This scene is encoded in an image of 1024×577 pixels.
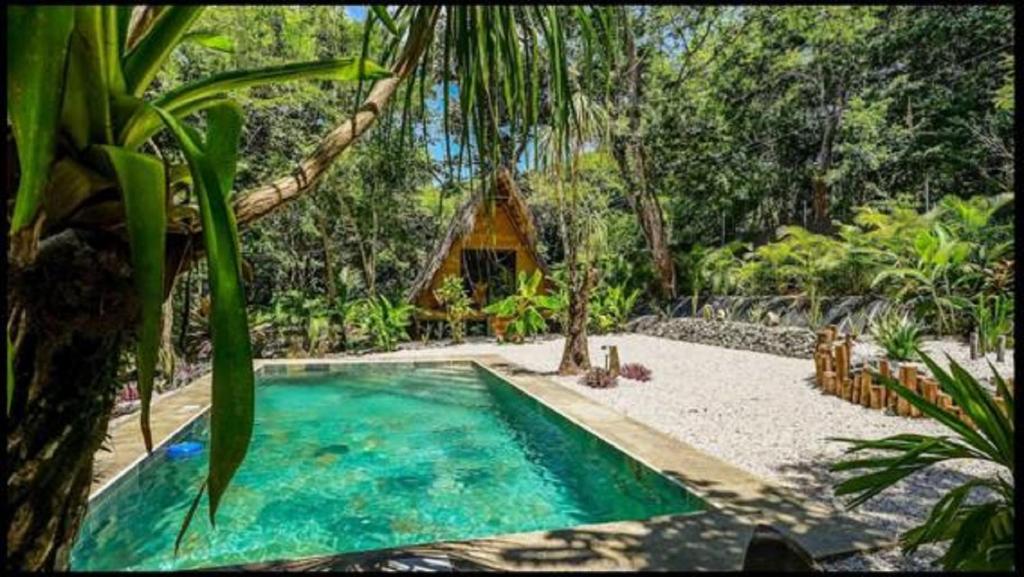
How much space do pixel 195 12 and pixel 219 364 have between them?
68cm

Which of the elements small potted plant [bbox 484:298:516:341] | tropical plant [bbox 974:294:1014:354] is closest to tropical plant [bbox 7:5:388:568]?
tropical plant [bbox 974:294:1014:354]

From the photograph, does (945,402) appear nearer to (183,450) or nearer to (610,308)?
A: (183,450)

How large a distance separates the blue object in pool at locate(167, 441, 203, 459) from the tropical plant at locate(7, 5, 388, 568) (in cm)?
565

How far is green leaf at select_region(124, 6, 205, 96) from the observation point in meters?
0.99

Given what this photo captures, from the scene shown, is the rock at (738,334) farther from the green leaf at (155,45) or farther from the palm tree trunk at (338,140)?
the green leaf at (155,45)

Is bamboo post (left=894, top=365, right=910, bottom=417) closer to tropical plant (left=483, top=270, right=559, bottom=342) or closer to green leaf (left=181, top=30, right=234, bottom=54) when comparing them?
green leaf (left=181, top=30, right=234, bottom=54)

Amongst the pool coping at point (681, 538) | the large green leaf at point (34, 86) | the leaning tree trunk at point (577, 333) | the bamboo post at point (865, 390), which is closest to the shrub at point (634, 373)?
the leaning tree trunk at point (577, 333)

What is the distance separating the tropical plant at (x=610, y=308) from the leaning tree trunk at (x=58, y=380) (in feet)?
51.5

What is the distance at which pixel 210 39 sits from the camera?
1.40 m

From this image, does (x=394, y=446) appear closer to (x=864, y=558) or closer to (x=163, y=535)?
(x=163, y=535)

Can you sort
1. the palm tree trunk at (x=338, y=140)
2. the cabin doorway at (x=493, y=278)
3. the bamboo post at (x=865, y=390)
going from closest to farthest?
1. the palm tree trunk at (x=338, y=140)
2. the bamboo post at (x=865, y=390)
3. the cabin doorway at (x=493, y=278)

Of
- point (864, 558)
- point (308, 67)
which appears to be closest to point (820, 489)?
point (864, 558)

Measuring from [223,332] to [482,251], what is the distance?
1684 centimetres

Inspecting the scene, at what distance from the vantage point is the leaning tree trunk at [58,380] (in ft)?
2.85
